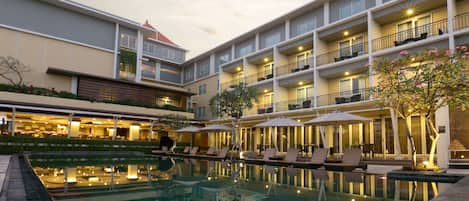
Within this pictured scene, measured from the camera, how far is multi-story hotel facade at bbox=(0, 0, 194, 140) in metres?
25.2

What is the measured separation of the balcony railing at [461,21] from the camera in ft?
54.9

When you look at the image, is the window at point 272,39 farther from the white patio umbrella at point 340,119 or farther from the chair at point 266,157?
the white patio umbrella at point 340,119

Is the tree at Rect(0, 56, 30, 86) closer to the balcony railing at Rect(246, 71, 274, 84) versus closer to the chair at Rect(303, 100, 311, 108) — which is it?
the balcony railing at Rect(246, 71, 274, 84)

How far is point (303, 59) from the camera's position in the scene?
26.3 m

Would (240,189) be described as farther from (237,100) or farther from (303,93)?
(303,93)

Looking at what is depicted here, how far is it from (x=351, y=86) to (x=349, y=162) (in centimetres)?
988

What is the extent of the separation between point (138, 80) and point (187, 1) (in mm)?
9361

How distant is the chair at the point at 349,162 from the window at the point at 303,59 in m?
13.1

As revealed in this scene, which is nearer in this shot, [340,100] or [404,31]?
[404,31]

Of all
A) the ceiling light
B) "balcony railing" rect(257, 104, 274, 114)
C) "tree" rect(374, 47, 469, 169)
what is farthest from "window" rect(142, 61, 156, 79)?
"tree" rect(374, 47, 469, 169)

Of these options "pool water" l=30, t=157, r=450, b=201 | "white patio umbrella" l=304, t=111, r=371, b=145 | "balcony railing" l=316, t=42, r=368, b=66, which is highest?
"balcony railing" l=316, t=42, r=368, b=66

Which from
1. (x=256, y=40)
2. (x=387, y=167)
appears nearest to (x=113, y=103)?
(x=256, y=40)

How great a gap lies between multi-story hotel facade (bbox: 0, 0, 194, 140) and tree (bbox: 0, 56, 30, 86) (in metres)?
0.34

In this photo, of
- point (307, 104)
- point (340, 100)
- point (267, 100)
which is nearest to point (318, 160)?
point (340, 100)
